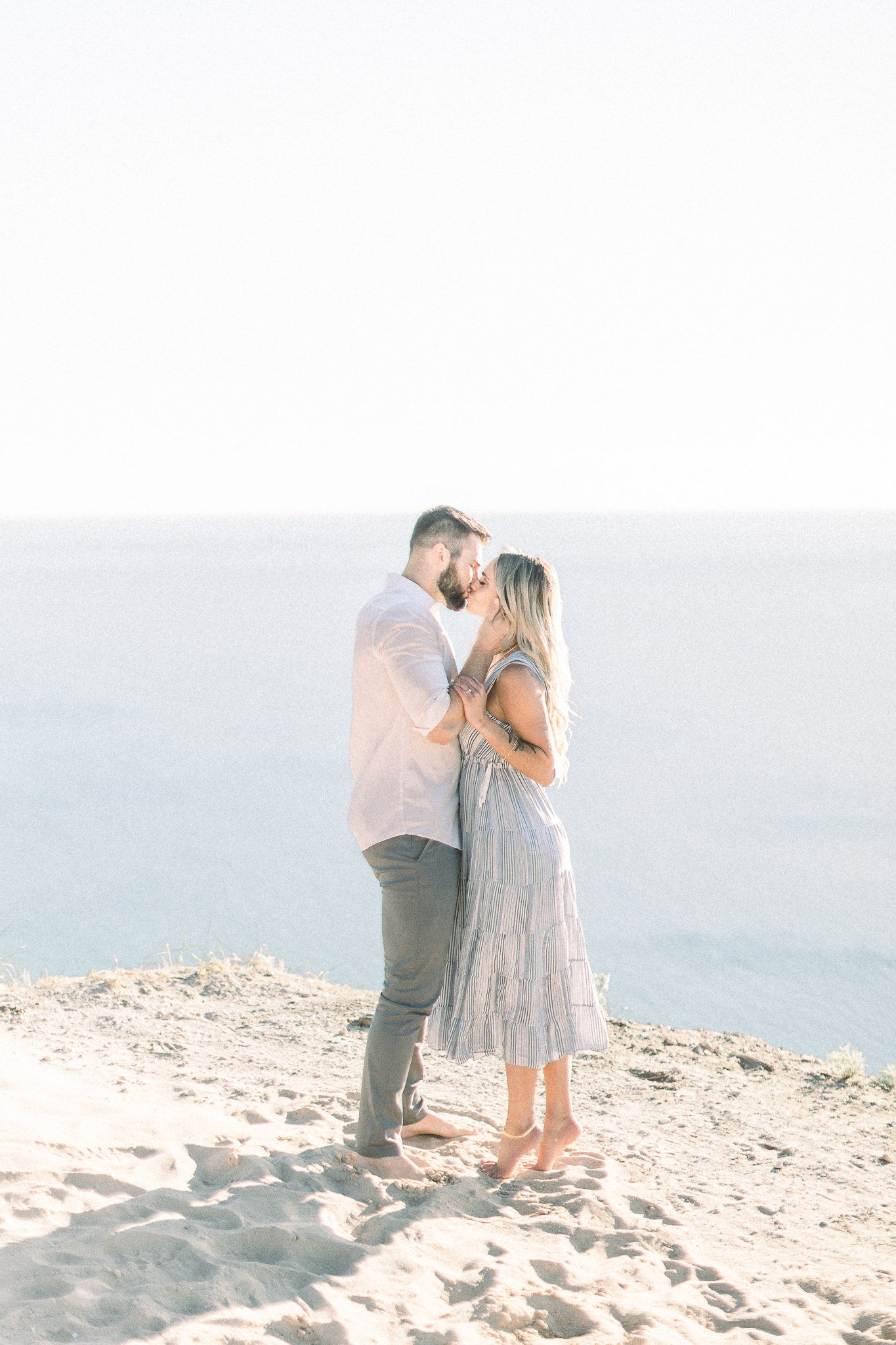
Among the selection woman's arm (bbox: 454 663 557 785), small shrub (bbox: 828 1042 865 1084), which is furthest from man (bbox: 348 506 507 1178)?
small shrub (bbox: 828 1042 865 1084)

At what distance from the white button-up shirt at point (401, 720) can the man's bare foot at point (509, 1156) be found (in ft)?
3.63

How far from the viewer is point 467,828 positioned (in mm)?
3762

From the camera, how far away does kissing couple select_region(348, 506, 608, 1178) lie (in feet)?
11.8

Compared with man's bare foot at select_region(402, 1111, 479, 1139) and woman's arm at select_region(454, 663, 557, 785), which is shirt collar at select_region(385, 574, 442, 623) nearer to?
woman's arm at select_region(454, 663, 557, 785)

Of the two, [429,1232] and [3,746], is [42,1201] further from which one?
[3,746]

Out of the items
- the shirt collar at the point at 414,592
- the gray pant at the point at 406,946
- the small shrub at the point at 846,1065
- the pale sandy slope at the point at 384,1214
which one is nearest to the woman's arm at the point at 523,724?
the shirt collar at the point at 414,592

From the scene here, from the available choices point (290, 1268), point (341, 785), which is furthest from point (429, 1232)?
point (341, 785)

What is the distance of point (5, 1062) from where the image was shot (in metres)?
4.52

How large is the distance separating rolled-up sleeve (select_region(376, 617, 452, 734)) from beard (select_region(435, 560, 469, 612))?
20cm

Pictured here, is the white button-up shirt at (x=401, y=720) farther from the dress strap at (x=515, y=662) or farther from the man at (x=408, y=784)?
the dress strap at (x=515, y=662)

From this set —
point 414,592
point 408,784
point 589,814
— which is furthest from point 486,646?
point 589,814

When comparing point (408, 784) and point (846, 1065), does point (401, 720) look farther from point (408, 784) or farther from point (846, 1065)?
point (846, 1065)

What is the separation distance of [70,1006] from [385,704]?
130 inches

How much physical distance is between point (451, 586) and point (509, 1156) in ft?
6.51
